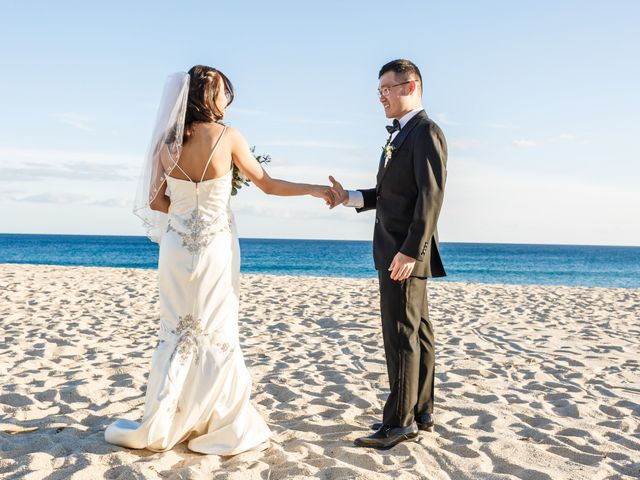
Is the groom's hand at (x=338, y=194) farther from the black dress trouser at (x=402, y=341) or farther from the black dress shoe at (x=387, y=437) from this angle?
the black dress shoe at (x=387, y=437)

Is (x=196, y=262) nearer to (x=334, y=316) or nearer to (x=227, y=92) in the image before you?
(x=227, y=92)

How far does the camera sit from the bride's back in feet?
11.3

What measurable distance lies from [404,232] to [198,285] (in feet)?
3.92

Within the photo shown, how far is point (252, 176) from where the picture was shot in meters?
3.67

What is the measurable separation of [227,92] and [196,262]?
3.21 ft

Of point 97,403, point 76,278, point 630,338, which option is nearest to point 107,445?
point 97,403

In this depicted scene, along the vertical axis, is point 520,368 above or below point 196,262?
below

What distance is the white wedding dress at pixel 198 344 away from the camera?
133 inches

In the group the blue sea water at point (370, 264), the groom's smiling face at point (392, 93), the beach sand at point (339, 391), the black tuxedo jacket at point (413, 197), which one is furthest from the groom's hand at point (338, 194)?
the blue sea water at point (370, 264)

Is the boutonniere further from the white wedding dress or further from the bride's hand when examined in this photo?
the white wedding dress

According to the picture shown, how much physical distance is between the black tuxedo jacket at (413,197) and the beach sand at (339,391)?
1.07 metres

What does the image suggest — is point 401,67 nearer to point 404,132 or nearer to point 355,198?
point 404,132

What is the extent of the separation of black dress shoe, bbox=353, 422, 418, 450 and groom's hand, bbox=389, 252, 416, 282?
871 millimetres

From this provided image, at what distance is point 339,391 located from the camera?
4.81 metres
